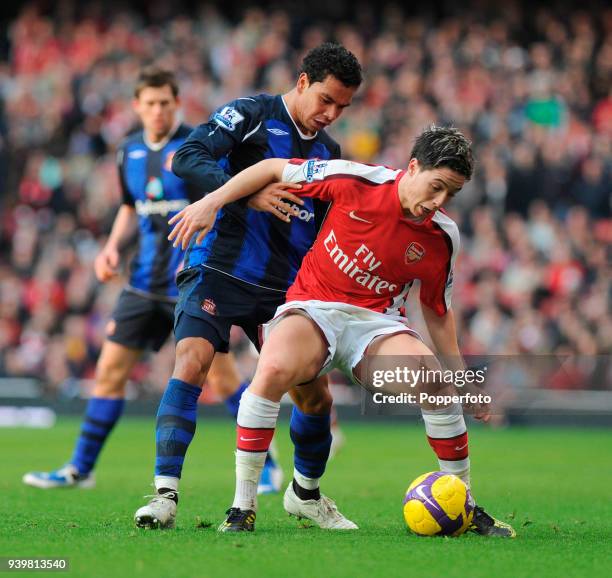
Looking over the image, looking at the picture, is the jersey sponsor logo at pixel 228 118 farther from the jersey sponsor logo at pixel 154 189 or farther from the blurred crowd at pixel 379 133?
the blurred crowd at pixel 379 133

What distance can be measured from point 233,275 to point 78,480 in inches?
104

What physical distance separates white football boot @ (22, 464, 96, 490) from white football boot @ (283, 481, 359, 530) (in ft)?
7.64

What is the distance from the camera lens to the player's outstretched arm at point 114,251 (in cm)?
788

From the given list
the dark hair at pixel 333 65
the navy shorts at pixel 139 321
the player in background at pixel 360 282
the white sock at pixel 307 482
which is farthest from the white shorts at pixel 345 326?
the navy shorts at pixel 139 321

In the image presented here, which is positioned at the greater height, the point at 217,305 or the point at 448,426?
the point at 217,305

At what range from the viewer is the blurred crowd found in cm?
1571

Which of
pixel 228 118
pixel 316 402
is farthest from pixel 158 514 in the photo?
pixel 228 118

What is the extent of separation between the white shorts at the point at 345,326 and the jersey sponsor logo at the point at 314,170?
576mm

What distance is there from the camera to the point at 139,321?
7949 millimetres

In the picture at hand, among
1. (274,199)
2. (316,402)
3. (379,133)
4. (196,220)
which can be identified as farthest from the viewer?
(379,133)

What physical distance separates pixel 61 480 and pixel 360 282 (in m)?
3.20

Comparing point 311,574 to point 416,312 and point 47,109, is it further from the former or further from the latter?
point 47,109

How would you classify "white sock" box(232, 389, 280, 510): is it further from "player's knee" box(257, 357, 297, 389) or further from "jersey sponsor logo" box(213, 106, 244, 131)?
"jersey sponsor logo" box(213, 106, 244, 131)

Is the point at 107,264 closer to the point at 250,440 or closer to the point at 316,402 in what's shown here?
the point at 316,402
